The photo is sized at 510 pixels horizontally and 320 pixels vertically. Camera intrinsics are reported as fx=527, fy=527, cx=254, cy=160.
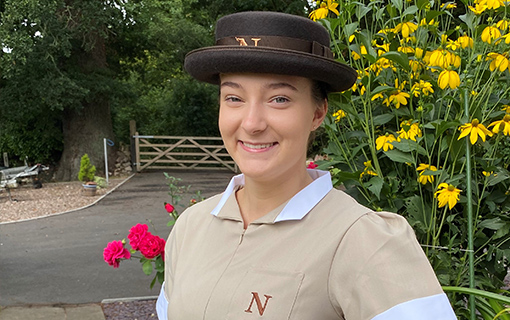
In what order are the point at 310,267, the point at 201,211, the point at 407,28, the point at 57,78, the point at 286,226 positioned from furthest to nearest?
the point at 57,78, the point at 407,28, the point at 201,211, the point at 286,226, the point at 310,267

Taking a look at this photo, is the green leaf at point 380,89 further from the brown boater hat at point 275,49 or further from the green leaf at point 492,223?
the brown boater hat at point 275,49

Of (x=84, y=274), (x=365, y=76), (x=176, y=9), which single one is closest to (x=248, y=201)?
(x=365, y=76)

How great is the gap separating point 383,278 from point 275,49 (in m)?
0.54

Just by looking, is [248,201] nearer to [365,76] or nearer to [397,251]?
[397,251]

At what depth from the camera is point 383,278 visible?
106 cm

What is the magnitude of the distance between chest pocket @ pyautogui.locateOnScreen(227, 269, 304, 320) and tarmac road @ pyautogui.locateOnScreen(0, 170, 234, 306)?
3.55 metres

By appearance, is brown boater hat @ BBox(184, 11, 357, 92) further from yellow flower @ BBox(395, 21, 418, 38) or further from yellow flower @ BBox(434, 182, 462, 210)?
yellow flower @ BBox(395, 21, 418, 38)

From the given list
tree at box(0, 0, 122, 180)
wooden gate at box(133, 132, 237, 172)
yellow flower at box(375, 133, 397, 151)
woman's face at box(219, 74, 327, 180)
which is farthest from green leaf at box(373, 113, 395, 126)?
wooden gate at box(133, 132, 237, 172)

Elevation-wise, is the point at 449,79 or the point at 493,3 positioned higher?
the point at 493,3

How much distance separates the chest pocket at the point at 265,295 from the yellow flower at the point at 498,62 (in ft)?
4.41

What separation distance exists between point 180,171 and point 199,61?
51.6ft

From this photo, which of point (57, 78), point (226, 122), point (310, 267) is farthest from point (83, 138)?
point (310, 267)

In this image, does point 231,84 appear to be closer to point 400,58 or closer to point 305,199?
point 305,199

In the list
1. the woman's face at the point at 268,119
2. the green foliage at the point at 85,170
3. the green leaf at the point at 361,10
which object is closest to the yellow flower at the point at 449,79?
the green leaf at the point at 361,10
